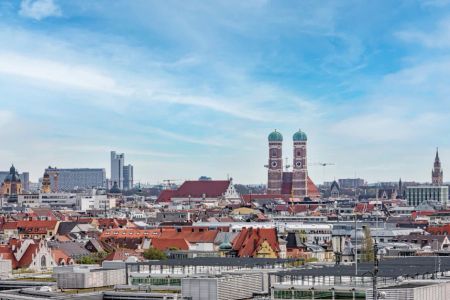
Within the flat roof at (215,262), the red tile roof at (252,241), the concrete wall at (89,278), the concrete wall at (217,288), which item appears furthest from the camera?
the red tile roof at (252,241)

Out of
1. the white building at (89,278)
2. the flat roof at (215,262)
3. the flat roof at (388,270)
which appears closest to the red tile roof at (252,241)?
the flat roof at (215,262)

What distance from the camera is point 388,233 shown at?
403 feet

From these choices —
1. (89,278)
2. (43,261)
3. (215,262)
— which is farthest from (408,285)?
(43,261)

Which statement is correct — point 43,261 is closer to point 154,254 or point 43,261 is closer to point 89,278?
point 154,254

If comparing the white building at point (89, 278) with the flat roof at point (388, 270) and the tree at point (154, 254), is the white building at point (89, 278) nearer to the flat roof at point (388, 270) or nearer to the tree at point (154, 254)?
the flat roof at point (388, 270)

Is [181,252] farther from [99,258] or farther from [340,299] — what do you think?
[340,299]

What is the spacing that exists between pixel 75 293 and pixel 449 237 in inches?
2805

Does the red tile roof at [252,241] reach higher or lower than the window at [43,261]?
higher

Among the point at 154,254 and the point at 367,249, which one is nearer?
the point at 154,254

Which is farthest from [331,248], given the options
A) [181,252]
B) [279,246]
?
[181,252]

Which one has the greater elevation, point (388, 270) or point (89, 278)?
point (388, 270)

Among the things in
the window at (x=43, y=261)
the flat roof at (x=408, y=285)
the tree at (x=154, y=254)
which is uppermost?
the tree at (x=154, y=254)

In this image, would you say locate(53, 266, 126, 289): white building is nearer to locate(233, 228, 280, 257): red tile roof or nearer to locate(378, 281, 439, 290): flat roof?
locate(378, 281, 439, 290): flat roof

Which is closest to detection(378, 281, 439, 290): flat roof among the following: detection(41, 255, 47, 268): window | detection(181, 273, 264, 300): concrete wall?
detection(181, 273, 264, 300): concrete wall
